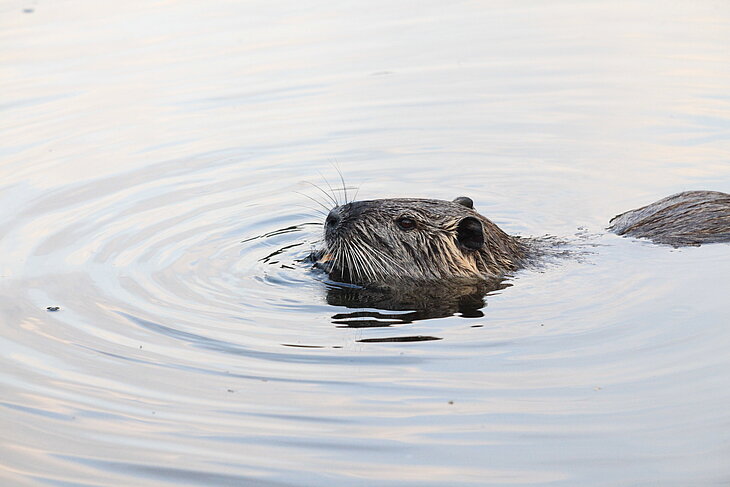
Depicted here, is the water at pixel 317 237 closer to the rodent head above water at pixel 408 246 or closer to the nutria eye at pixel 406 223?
the rodent head above water at pixel 408 246

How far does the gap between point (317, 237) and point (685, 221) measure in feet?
8.25

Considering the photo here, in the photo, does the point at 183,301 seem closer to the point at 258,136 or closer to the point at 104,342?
the point at 104,342

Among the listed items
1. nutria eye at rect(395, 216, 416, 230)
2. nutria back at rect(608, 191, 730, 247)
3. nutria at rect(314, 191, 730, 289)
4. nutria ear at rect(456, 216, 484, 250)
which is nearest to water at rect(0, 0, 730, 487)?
nutria back at rect(608, 191, 730, 247)

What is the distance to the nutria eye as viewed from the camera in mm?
6602

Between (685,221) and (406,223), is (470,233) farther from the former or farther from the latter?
(685,221)

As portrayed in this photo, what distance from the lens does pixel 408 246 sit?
6617mm

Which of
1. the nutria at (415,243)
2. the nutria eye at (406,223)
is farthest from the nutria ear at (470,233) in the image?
the nutria eye at (406,223)

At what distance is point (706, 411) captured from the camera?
4.45m

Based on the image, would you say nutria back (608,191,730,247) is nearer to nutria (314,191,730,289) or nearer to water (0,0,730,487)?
nutria (314,191,730,289)

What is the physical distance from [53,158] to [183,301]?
385cm

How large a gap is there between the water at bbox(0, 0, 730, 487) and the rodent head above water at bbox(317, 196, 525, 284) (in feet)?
0.96

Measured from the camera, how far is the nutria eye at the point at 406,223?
6602mm

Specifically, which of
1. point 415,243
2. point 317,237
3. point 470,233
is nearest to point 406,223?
point 415,243

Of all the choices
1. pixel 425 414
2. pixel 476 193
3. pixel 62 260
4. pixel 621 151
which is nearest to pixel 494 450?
pixel 425 414
